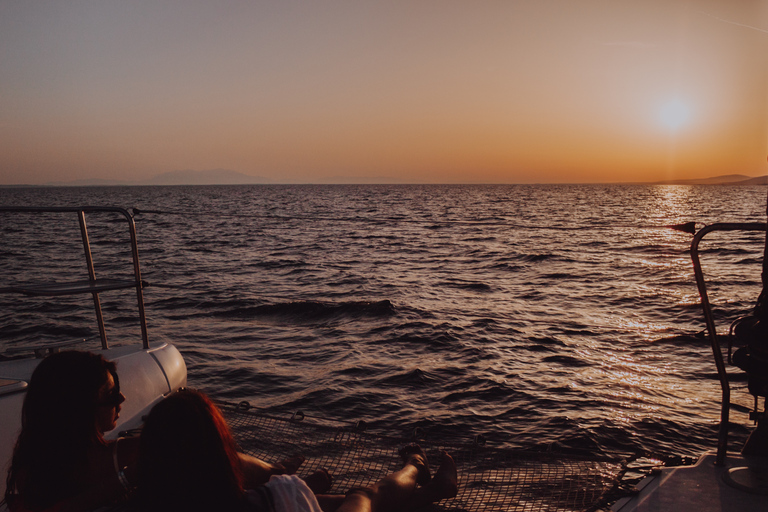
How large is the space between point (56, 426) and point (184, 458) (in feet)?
2.42

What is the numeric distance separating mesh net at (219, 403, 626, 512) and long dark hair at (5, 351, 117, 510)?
5.98ft

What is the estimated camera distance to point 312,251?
2212 cm

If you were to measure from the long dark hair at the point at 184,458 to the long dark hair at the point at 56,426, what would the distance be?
0.58 meters

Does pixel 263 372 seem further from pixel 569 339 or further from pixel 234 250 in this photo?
pixel 234 250

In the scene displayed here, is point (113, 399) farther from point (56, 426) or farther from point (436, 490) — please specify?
point (436, 490)

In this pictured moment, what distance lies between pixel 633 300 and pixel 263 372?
29.2ft

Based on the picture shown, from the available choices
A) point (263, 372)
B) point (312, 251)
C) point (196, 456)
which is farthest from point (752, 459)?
point (312, 251)

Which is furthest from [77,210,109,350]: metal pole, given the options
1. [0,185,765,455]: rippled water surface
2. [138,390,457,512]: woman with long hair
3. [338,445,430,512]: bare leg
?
[138,390,457,512]: woman with long hair

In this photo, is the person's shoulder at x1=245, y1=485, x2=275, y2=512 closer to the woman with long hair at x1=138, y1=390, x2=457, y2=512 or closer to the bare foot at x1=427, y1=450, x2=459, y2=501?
the woman with long hair at x1=138, y1=390, x2=457, y2=512

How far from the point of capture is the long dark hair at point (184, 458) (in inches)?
60.4

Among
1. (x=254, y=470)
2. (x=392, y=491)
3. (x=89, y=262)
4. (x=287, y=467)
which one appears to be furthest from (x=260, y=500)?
(x=89, y=262)

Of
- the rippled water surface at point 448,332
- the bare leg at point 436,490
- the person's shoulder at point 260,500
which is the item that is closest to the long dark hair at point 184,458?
the person's shoulder at point 260,500

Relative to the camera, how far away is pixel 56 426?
77.7 inches

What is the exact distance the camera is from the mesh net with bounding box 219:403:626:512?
325 cm
